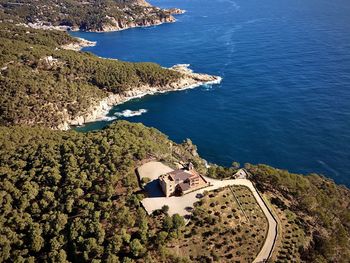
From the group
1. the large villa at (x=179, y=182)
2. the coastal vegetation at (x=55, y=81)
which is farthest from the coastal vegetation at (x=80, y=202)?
the coastal vegetation at (x=55, y=81)

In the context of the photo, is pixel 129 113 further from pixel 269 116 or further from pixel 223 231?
pixel 223 231

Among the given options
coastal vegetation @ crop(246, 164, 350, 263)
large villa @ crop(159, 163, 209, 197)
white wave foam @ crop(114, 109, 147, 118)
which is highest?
large villa @ crop(159, 163, 209, 197)

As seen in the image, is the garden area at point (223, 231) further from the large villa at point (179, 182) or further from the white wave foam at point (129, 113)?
the white wave foam at point (129, 113)

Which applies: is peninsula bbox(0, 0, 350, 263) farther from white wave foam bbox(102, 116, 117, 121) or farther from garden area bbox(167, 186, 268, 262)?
white wave foam bbox(102, 116, 117, 121)

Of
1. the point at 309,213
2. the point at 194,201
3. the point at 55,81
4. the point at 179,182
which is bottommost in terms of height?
the point at 309,213

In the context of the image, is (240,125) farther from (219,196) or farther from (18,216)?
(18,216)

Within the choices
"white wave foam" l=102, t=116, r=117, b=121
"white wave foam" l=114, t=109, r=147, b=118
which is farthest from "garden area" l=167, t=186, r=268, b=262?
"white wave foam" l=114, t=109, r=147, b=118

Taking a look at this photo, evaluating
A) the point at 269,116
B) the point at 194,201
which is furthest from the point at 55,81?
→ the point at 194,201
